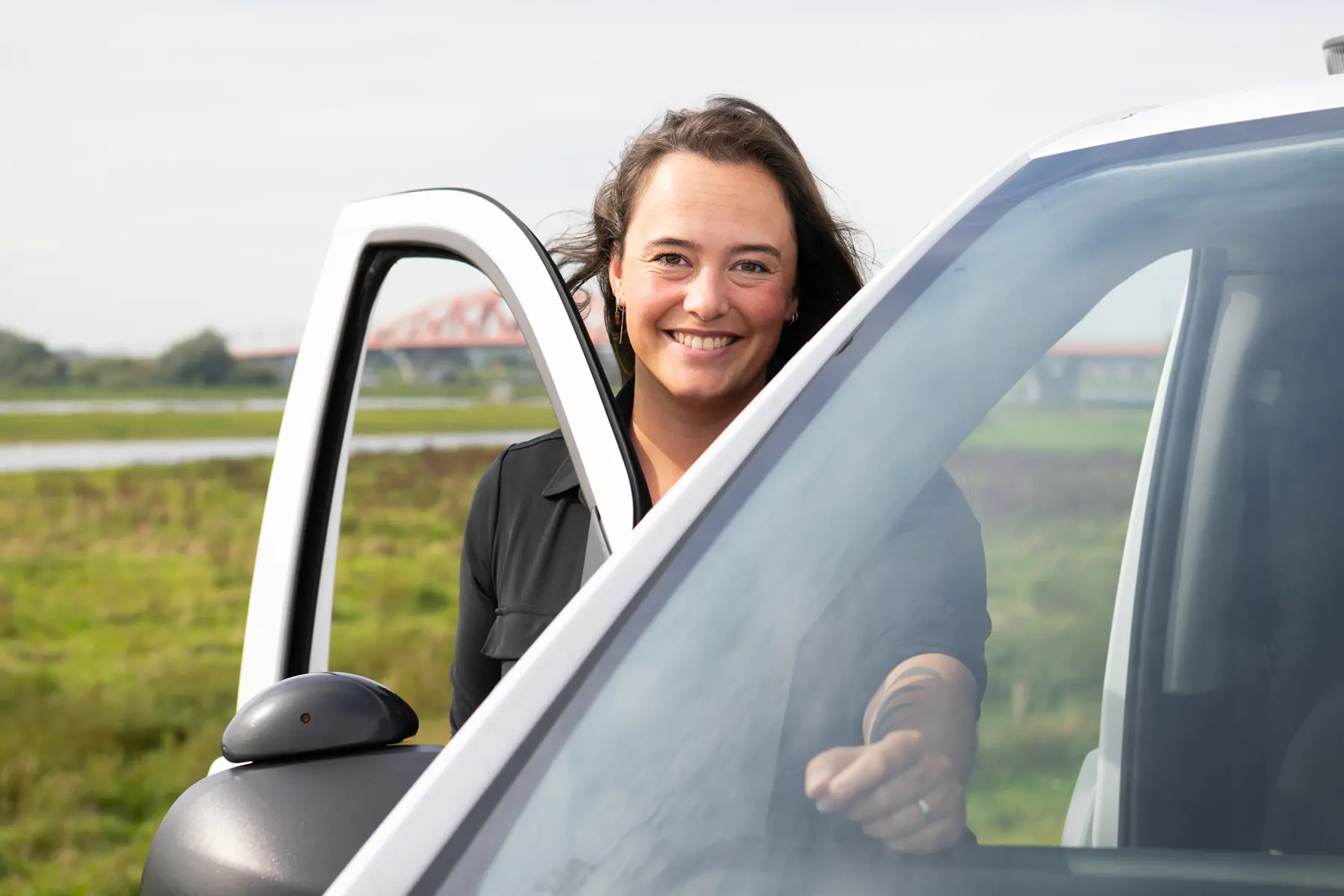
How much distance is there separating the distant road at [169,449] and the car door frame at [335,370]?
72.3 ft

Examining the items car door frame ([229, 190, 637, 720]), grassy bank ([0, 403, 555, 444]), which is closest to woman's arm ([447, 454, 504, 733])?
car door frame ([229, 190, 637, 720])

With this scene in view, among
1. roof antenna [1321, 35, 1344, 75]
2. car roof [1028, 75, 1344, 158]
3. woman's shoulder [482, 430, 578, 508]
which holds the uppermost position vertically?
roof antenna [1321, 35, 1344, 75]

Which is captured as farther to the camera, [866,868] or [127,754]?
[127,754]

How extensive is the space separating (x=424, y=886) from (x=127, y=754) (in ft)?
26.9

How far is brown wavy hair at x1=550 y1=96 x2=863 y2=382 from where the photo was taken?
6.73 ft

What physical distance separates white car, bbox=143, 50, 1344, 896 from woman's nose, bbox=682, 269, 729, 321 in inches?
27.8

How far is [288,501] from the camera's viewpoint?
185cm

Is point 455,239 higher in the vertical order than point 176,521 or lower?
higher

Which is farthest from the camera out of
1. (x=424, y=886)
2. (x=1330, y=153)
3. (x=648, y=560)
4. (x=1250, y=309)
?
(x=1250, y=309)

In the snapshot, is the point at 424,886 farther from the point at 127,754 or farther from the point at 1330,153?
the point at 127,754

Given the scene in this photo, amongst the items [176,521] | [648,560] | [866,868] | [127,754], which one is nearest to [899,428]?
[648,560]

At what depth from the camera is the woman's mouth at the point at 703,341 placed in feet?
6.21

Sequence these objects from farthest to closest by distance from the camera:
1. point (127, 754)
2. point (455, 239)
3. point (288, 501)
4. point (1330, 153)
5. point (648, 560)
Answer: point (127, 754)
point (288, 501)
point (455, 239)
point (1330, 153)
point (648, 560)

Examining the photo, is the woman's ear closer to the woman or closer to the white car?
the woman
